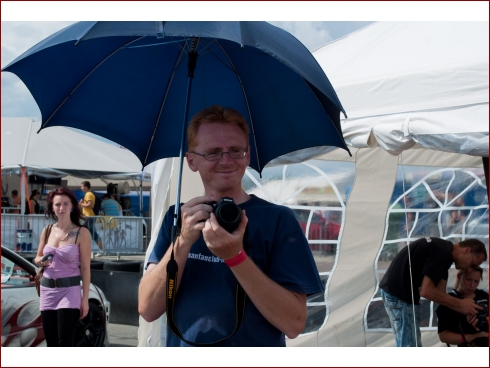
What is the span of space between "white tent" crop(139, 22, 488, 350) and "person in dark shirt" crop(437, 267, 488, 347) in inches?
36.9

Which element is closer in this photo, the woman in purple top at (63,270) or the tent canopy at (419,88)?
the tent canopy at (419,88)

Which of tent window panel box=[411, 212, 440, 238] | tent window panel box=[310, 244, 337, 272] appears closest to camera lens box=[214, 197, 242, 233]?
tent window panel box=[310, 244, 337, 272]

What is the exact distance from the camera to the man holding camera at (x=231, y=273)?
1.61m

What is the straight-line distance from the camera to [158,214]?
4.94 m

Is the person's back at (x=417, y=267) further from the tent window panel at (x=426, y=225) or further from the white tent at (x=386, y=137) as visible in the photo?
the tent window panel at (x=426, y=225)

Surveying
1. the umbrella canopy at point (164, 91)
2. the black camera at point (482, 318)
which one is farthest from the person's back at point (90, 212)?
the umbrella canopy at point (164, 91)

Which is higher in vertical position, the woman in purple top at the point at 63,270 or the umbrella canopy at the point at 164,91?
the umbrella canopy at the point at 164,91

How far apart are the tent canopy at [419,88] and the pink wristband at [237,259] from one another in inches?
91.7

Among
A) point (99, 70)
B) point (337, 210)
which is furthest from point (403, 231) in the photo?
point (99, 70)

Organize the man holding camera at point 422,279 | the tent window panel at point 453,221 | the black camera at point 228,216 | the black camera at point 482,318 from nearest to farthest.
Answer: the black camera at point 228,216 → the black camera at point 482,318 → the man holding camera at point 422,279 → the tent window panel at point 453,221

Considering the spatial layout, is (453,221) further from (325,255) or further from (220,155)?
(220,155)

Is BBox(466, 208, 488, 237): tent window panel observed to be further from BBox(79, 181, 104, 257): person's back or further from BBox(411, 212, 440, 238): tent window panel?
BBox(79, 181, 104, 257): person's back

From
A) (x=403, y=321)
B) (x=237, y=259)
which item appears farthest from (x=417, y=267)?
(x=237, y=259)

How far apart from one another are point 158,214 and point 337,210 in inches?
71.0
